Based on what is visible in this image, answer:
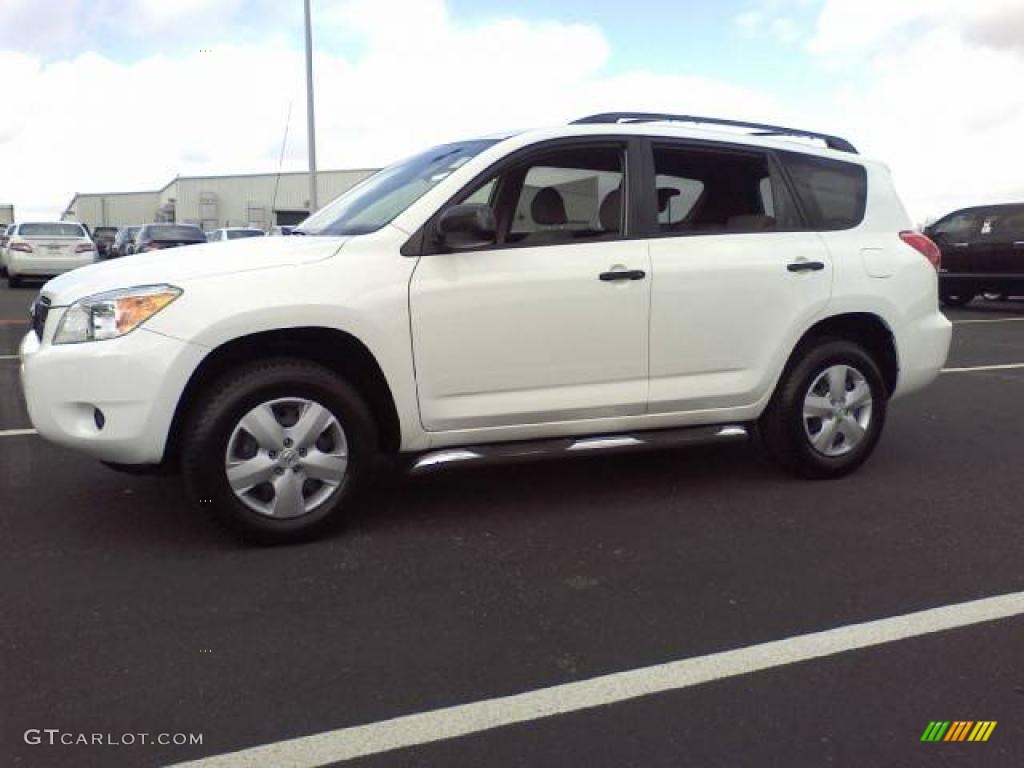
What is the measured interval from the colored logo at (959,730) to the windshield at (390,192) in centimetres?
281

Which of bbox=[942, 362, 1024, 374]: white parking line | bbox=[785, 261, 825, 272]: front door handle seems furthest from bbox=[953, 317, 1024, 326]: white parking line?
bbox=[785, 261, 825, 272]: front door handle

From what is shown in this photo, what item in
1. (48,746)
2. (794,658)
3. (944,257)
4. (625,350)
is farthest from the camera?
(944,257)

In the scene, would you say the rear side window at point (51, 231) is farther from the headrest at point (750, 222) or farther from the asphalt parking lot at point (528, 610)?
the headrest at point (750, 222)

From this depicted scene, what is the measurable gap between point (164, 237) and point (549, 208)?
60.9 feet

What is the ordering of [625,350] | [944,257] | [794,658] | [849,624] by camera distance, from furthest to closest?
[944,257]
[625,350]
[849,624]
[794,658]

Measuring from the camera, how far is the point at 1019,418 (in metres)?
6.58

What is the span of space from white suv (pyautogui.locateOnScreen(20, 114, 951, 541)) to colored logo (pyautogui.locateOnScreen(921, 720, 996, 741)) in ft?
6.46

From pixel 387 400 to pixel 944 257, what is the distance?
49.2ft

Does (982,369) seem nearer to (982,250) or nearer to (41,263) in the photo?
(982,250)

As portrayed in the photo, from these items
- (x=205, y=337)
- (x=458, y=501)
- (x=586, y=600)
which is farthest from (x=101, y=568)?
(x=586, y=600)

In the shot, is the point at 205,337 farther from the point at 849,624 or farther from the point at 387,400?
the point at 849,624

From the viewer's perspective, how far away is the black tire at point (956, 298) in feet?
53.6

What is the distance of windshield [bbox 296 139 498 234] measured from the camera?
162 inches

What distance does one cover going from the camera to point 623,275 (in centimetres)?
419
